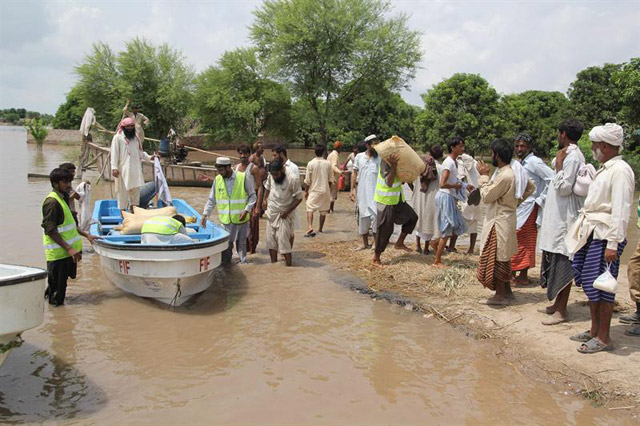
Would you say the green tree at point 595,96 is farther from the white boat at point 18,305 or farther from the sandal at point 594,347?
the white boat at point 18,305

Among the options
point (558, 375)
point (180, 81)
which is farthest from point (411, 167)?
point (180, 81)

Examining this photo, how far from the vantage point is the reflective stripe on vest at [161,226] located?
235 inches

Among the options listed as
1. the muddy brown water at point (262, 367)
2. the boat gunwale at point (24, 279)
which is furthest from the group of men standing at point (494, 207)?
the boat gunwale at point (24, 279)

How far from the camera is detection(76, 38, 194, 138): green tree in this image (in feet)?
96.1

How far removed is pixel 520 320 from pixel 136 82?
95.0ft

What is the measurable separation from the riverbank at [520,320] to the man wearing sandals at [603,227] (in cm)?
23

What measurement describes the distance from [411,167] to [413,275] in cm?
148

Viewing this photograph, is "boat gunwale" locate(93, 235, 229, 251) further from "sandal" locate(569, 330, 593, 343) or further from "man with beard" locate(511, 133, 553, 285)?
"sandal" locate(569, 330, 593, 343)

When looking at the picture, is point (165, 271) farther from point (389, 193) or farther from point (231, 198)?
point (389, 193)

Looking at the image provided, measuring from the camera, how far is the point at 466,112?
30.2 m

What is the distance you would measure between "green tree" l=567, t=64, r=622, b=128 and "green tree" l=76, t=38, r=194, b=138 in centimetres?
2212

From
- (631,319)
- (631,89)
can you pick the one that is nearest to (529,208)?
(631,319)

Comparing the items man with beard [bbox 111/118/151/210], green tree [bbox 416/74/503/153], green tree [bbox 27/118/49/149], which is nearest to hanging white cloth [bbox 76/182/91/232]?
man with beard [bbox 111/118/151/210]

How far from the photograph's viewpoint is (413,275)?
6.96 metres
